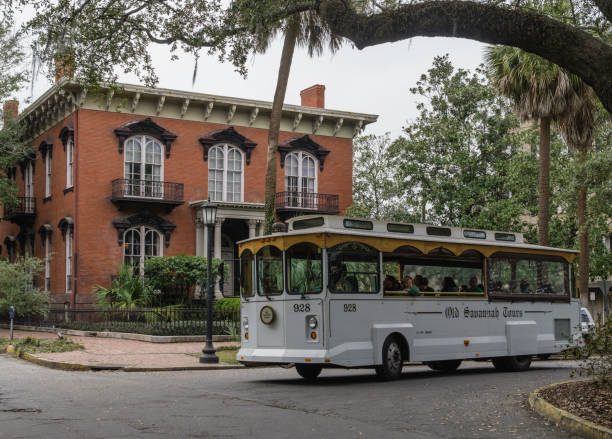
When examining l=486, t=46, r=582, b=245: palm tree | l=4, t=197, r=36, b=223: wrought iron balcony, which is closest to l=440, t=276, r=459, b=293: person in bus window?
l=486, t=46, r=582, b=245: palm tree

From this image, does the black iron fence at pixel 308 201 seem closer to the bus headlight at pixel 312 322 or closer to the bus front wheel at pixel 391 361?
the bus front wheel at pixel 391 361

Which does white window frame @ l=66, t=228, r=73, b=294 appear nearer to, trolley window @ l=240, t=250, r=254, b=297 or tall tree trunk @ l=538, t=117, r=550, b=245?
tall tree trunk @ l=538, t=117, r=550, b=245

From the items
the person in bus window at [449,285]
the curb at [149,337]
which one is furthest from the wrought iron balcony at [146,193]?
the person in bus window at [449,285]

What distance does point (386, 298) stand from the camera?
1473 cm

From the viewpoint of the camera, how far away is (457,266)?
1645cm

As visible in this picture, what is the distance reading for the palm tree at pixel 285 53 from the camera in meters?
22.3

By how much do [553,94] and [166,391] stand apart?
684 inches

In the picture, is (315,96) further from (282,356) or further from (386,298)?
(282,356)

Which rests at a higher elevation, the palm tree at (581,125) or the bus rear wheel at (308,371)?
the palm tree at (581,125)

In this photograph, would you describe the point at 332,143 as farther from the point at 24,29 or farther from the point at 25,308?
the point at 24,29

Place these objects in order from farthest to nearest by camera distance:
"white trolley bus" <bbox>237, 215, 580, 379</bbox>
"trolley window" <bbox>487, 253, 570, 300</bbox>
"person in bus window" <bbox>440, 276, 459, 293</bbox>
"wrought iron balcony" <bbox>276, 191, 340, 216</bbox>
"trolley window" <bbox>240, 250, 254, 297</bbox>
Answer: "wrought iron balcony" <bbox>276, 191, 340, 216</bbox>, "trolley window" <bbox>487, 253, 570, 300</bbox>, "person in bus window" <bbox>440, 276, 459, 293</bbox>, "trolley window" <bbox>240, 250, 254, 297</bbox>, "white trolley bus" <bbox>237, 215, 580, 379</bbox>

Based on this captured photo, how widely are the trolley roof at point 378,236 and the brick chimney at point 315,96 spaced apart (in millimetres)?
22816

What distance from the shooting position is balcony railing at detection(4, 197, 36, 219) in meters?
37.0

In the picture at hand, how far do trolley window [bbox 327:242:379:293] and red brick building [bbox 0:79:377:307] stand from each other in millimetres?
18895
